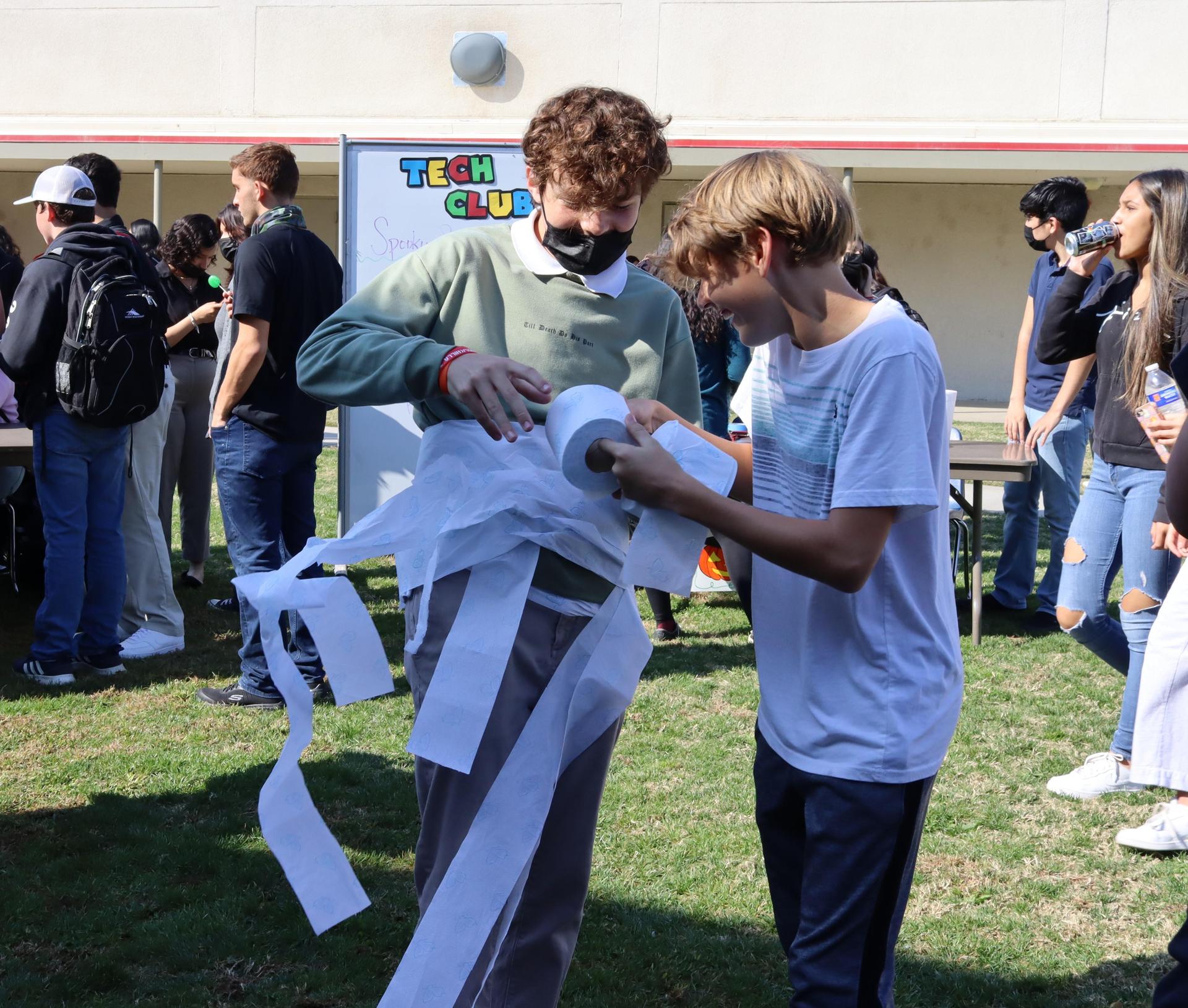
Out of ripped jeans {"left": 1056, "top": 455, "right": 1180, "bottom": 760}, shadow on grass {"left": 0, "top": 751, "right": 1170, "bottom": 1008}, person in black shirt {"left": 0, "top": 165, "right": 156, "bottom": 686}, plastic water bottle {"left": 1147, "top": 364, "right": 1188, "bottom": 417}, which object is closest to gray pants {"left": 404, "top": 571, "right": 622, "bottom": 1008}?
shadow on grass {"left": 0, "top": 751, "right": 1170, "bottom": 1008}

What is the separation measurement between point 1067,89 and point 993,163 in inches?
63.9

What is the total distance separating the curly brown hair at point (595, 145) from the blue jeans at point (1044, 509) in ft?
14.4

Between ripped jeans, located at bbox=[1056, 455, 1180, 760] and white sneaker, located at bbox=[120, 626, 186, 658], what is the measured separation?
385 cm

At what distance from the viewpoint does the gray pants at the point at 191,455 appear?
21.5 ft

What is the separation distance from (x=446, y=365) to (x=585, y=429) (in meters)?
0.28

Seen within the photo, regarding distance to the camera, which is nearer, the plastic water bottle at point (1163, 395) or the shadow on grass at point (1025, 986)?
the shadow on grass at point (1025, 986)

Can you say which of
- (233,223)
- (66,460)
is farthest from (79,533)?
(233,223)

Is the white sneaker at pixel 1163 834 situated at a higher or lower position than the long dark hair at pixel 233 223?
lower

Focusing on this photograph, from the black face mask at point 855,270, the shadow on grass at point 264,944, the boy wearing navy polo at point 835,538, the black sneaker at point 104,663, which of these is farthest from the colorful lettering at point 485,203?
the boy wearing navy polo at point 835,538

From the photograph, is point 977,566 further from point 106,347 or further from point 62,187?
point 62,187

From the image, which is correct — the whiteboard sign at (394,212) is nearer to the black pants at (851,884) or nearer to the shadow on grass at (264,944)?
the shadow on grass at (264,944)

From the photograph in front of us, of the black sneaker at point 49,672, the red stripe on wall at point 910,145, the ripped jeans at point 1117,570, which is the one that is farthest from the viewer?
the red stripe on wall at point 910,145

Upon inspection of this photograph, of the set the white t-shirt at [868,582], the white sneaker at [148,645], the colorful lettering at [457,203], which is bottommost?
the white sneaker at [148,645]

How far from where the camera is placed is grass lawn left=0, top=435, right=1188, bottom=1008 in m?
2.95
